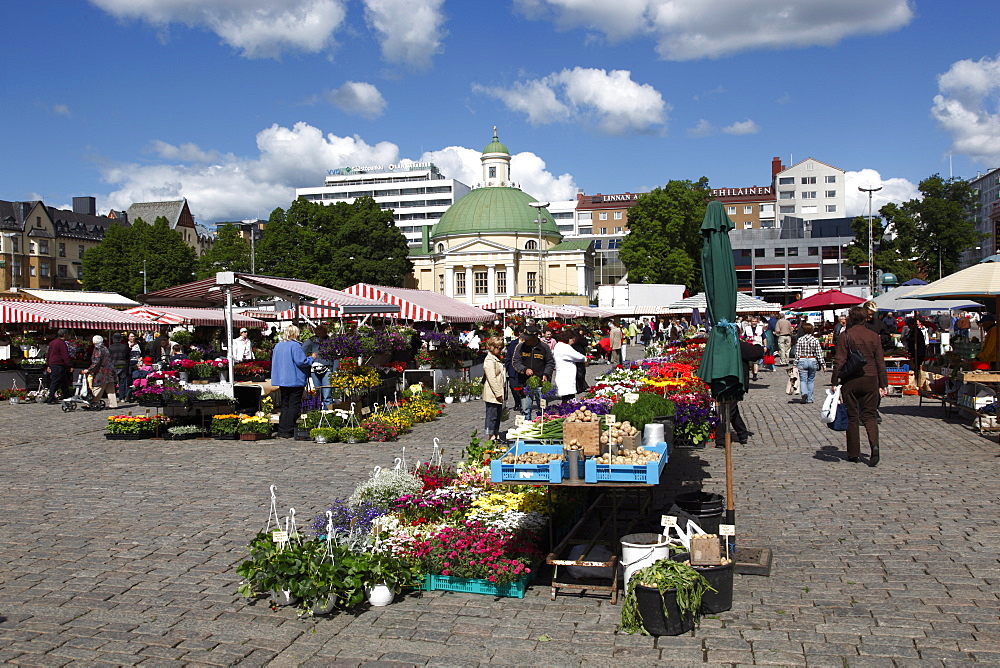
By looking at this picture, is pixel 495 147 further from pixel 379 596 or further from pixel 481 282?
pixel 379 596

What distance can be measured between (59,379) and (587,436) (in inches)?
735

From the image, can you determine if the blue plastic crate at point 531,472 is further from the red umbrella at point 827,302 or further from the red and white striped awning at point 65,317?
the red umbrella at point 827,302

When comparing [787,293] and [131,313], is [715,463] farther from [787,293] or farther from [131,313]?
[787,293]

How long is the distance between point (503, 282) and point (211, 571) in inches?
3358

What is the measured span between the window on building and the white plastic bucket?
3355 inches

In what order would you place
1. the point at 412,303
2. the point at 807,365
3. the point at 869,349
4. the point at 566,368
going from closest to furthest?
the point at 869,349 → the point at 566,368 → the point at 807,365 → the point at 412,303

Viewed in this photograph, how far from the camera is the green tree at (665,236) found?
64500 mm

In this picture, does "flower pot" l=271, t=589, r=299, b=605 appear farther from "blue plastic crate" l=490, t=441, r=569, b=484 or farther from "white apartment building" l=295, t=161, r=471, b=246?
"white apartment building" l=295, t=161, r=471, b=246

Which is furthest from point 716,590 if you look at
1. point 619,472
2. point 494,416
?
point 494,416

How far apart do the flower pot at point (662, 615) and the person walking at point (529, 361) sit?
9507 millimetres

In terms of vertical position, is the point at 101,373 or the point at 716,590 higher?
the point at 101,373

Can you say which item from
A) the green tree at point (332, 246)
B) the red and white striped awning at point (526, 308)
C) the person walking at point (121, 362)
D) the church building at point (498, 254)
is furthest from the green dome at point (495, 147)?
the person walking at point (121, 362)

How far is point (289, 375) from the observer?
13859 millimetres

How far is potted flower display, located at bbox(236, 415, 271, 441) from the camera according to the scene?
13.8 m
